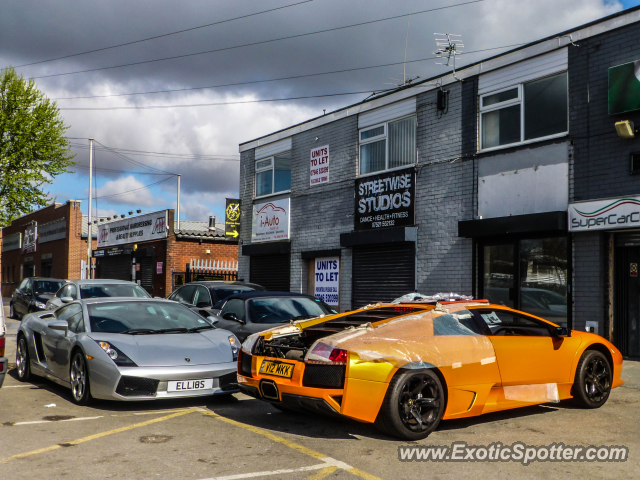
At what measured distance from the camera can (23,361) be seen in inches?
361

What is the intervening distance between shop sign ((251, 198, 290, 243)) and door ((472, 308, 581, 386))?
12977 millimetres

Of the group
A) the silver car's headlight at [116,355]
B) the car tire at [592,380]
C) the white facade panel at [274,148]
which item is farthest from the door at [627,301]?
the white facade panel at [274,148]

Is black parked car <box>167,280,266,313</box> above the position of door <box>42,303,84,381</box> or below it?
above

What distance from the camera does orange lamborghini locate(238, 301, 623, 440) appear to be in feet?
18.8

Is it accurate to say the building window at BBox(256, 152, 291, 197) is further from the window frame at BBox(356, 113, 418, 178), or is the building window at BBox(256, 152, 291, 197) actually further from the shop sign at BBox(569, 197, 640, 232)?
the shop sign at BBox(569, 197, 640, 232)

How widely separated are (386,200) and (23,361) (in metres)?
9.51

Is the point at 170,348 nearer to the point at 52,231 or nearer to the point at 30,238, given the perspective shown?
the point at 52,231

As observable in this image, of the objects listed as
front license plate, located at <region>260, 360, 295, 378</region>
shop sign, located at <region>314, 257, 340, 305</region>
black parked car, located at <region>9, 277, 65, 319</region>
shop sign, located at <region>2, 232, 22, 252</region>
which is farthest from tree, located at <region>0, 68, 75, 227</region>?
shop sign, located at <region>2, 232, 22, 252</region>

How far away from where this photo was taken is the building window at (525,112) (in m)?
12.4

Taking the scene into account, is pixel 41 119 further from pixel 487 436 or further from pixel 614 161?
pixel 487 436

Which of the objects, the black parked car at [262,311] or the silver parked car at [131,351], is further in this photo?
the black parked car at [262,311]

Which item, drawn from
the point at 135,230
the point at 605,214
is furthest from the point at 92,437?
the point at 135,230

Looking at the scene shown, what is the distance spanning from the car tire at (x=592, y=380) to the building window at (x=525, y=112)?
19.6 ft

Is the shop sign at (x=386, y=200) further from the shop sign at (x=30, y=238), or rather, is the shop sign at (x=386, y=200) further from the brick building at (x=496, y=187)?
the shop sign at (x=30, y=238)
